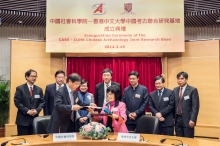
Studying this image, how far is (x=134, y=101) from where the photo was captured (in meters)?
4.37

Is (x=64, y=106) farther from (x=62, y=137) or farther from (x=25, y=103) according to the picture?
(x=25, y=103)

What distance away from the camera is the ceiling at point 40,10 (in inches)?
221

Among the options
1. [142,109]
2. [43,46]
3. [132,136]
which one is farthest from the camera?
[43,46]

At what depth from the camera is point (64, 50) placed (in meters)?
5.54

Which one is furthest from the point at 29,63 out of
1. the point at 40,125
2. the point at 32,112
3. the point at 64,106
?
the point at 64,106

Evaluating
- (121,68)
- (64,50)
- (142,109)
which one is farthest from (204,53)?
(64,50)

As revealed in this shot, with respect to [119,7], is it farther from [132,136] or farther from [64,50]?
[132,136]

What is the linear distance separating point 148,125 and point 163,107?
90 cm

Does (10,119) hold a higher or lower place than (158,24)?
lower

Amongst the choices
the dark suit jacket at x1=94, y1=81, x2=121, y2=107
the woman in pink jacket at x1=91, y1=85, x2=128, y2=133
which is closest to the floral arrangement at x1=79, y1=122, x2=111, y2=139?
the woman in pink jacket at x1=91, y1=85, x2=128, y2=133

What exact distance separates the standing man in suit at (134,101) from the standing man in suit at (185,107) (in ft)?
1.73

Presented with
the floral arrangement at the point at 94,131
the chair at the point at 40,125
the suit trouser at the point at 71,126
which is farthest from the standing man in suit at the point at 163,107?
the chair at the point at 40,125

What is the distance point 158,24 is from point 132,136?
3207mm

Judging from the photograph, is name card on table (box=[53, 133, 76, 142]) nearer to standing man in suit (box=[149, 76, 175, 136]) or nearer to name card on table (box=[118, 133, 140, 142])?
name card on table (box=[118, 133, 140, 142])
